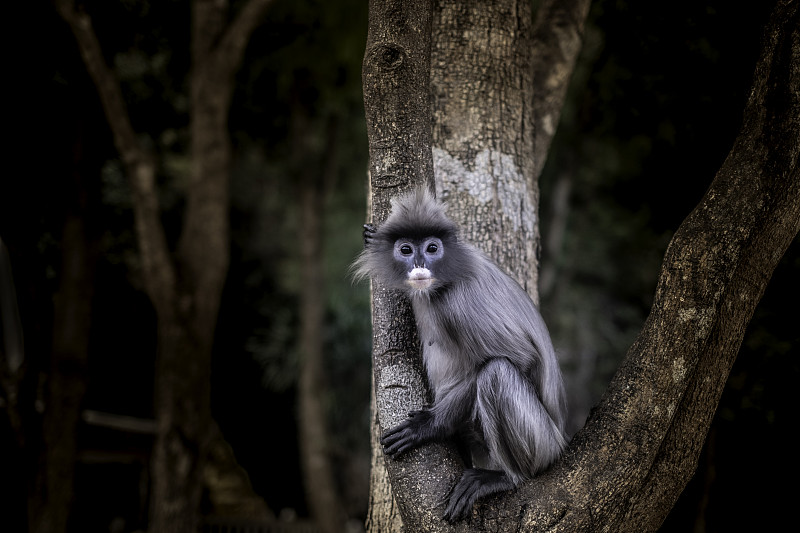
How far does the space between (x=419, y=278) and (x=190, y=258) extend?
324 centimetres

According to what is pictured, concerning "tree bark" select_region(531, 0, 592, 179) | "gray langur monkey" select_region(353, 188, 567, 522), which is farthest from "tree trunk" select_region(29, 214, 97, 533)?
"tree bark" select_region(531, 0, 592, 179)

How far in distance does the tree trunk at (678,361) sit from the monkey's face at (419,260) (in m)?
0.24

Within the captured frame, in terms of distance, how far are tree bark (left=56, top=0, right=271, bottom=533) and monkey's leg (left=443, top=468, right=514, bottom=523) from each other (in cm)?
324

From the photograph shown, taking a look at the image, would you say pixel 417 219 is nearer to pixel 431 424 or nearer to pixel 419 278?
pixel 419 278

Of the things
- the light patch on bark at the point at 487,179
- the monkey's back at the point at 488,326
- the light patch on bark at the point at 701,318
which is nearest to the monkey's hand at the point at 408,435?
the monkey's back at the point at 488,326

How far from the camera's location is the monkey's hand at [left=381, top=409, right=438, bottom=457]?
214 cm

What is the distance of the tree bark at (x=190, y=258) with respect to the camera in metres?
4.79

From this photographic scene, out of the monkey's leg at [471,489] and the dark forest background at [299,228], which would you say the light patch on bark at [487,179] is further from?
the monkey's leg at [471,489]

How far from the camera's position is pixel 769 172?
216cm

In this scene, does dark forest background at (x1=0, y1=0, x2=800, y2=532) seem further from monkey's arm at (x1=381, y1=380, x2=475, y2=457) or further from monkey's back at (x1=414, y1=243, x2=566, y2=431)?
monkey's arm at (x1=381, y1=380, x2=475, y2=457)

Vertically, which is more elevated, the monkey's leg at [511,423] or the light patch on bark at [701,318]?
the light patch on bark at [701,318]

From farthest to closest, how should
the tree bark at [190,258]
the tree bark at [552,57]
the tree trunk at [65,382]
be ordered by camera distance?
1. the tree bark at [190,258]
2. the tree trunk at [65,382]
3. the tree bark at [552,57]

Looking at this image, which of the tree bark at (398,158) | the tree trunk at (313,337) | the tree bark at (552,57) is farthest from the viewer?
the tree trunk at (313,337)

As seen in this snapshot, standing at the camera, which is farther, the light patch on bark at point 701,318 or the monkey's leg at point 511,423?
the monkey's leg at point 511,423
